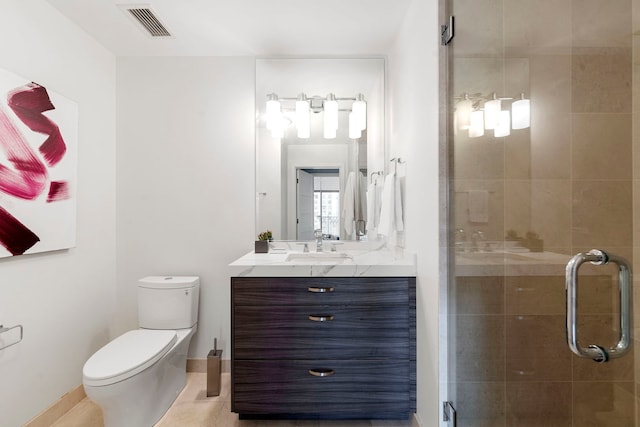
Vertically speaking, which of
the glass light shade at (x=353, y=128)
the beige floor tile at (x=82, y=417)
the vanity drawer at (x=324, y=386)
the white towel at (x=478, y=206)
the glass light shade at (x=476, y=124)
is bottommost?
the beige floor tile at (x=82, y=417)

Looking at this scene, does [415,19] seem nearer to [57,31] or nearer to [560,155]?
[560,155]

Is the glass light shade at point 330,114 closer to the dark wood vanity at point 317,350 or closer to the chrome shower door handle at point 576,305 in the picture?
the dark wood vanity at point 317,350

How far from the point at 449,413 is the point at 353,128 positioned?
1782 mm

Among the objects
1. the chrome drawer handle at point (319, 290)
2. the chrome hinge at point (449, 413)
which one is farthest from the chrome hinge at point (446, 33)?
the chrome hinge at point (449, 413)

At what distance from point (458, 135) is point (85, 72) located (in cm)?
223

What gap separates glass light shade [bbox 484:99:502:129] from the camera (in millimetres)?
1058

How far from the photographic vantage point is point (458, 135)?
1.32 m

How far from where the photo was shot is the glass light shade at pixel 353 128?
2.40 metres

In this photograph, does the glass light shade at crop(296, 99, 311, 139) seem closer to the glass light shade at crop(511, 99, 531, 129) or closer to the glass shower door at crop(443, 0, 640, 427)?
the glass shower door at crop(443, 0, 640, 427)

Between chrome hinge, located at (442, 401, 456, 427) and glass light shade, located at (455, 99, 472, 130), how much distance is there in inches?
43.3

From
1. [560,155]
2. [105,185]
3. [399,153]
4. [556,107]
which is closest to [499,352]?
[560,155]

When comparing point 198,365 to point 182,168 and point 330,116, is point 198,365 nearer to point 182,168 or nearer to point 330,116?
point 182,168

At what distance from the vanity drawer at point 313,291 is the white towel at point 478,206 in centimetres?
63

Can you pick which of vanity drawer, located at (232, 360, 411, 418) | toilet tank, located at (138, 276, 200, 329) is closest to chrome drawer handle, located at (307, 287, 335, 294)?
vanity drawer, located at (232, 360, 411, 418)
